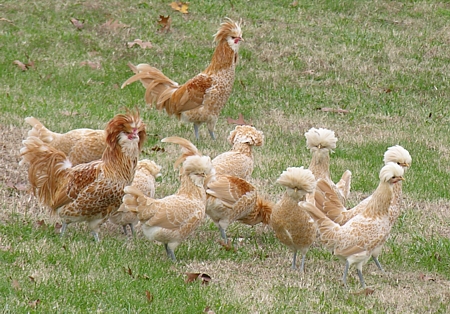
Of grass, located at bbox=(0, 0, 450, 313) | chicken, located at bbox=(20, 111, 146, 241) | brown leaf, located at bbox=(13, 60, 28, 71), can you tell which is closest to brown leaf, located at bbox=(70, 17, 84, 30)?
grass, located at bbox=(0, 0, 450, 313)

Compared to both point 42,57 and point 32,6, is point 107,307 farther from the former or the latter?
point 32,6

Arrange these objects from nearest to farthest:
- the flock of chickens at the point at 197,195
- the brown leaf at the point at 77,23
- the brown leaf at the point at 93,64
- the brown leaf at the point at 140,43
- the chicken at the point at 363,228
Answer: the chicken at the point at 363,228 < the flock of chickens at the point at 197,195 < the brown leaf at the point at 93,64 < the brown leaf at the point at 140,43 < the brown leaf at the point at 77,23

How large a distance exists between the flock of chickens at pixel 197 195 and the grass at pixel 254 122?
303mm

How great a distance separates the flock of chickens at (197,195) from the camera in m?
6.81

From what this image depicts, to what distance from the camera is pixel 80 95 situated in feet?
43.8

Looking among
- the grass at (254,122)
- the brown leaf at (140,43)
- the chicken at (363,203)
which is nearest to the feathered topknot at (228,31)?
the grass at (254,122)

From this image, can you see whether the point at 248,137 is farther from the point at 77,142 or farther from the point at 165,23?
the point at 165,23

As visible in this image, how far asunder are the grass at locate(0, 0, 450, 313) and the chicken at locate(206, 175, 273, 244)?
0.30 metres

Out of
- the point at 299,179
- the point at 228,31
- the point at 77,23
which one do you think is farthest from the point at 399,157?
the point at 77,23

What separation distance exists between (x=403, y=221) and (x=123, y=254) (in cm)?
335

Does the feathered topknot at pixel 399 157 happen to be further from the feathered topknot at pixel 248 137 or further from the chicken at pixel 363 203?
the feathered topknot at pixel 248 137

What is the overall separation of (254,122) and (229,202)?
17.1ft

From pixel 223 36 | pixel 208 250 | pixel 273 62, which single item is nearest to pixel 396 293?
pixel 208 250

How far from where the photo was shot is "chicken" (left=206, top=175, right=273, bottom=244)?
25.6 ft
